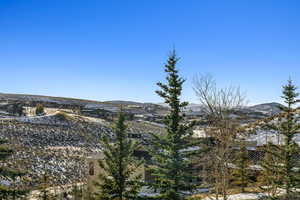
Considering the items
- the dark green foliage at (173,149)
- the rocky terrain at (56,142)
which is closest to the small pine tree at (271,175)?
the rocky terrain at (56,142)

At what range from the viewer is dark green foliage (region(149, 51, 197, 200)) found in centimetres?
1152

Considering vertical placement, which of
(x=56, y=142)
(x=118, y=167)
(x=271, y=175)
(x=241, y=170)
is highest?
(x=118, y=167)

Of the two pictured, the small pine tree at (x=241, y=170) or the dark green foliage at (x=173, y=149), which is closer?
the dark green foliage at (x=173, y=149)

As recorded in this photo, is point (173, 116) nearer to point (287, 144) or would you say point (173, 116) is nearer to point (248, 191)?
point (287, 144)

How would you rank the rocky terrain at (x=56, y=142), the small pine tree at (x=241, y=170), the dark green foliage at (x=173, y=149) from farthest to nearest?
1. the rocky terrain at (x=56, y=142)
2. the small pine tree at (x=241, y=170)
3. the dark green foliage at (x=173, y=149)

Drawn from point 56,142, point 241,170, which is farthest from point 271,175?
point 56,142

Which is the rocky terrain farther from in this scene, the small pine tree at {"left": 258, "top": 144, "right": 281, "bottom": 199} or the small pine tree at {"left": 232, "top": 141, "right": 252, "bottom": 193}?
the small pine tree at {"left": 258, "top": 144, "right": 281, "bottom": 199}

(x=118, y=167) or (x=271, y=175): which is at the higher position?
(x=118, y=167)

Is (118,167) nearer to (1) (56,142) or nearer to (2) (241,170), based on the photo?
(2) (241,170)

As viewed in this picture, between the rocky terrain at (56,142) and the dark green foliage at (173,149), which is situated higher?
the dark green foliage at (173,149)

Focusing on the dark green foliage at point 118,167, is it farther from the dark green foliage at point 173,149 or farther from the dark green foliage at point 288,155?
the dark green foliage at point 288,155

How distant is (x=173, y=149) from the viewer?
455 inches

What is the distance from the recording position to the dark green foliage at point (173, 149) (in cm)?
1152

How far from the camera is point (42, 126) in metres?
37.2
